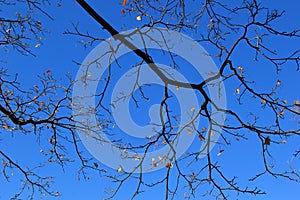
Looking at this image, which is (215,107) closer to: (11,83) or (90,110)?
(90,110)

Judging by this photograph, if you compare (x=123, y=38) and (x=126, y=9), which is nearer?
(x=123, y=38)

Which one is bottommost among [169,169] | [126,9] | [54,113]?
[169,169]

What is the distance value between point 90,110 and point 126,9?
1329 mm

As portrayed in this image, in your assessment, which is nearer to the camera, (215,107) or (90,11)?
(90,11)

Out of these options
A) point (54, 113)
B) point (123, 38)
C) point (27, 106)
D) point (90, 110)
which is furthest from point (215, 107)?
point (27, 106)

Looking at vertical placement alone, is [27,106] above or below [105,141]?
above

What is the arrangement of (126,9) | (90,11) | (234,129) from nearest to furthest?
1. (90,11)
2. (234,129)
3. (126,9)

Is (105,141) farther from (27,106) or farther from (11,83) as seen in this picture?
(11,83)

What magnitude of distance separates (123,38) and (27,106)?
161 centimetres

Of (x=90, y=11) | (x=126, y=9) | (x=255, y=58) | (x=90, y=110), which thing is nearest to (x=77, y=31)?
(x=90, y=11)

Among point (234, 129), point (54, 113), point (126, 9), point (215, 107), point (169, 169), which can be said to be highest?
point (126, 9)

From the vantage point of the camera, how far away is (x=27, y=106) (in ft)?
14.5

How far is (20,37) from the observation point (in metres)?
4.49

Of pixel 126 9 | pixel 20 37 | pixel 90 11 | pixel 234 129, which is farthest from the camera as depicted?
pixel 20 37
